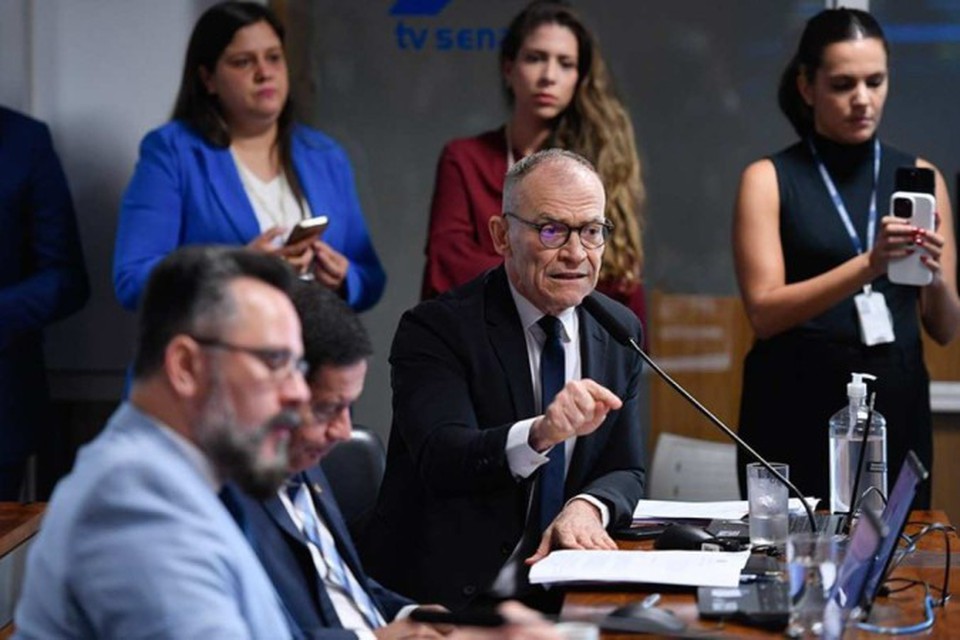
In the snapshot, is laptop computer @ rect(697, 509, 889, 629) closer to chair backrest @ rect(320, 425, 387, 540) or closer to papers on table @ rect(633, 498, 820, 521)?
papers on table @ rect(633, 498, 820, 521)

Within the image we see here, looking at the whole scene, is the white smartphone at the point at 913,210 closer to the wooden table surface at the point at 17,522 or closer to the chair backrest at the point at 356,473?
the chair backrest at the point at 356,473

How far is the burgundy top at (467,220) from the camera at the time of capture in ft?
14.6

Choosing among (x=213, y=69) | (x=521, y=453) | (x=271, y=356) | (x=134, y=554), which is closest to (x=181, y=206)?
(x=213, y=69)

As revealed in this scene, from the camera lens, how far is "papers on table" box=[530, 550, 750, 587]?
108 inches

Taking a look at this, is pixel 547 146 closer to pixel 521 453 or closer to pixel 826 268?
pixel 826 268

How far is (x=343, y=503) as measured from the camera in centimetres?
347

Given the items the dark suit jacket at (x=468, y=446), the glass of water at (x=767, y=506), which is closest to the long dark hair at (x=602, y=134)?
the dark suit jacket at (x=468, y=446)

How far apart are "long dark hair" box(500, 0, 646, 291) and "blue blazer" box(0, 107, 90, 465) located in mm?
1361

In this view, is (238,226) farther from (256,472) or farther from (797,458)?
(256,472)

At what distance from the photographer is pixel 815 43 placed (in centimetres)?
415

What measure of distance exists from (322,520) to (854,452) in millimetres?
1161

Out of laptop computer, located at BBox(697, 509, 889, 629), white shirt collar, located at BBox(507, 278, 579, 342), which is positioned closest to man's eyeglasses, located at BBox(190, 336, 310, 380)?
laptop computer, located at BBox(697, 509, 889, 629)

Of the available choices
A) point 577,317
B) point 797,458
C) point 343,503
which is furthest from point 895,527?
point 797,458

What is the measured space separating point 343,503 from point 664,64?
2528 mm
